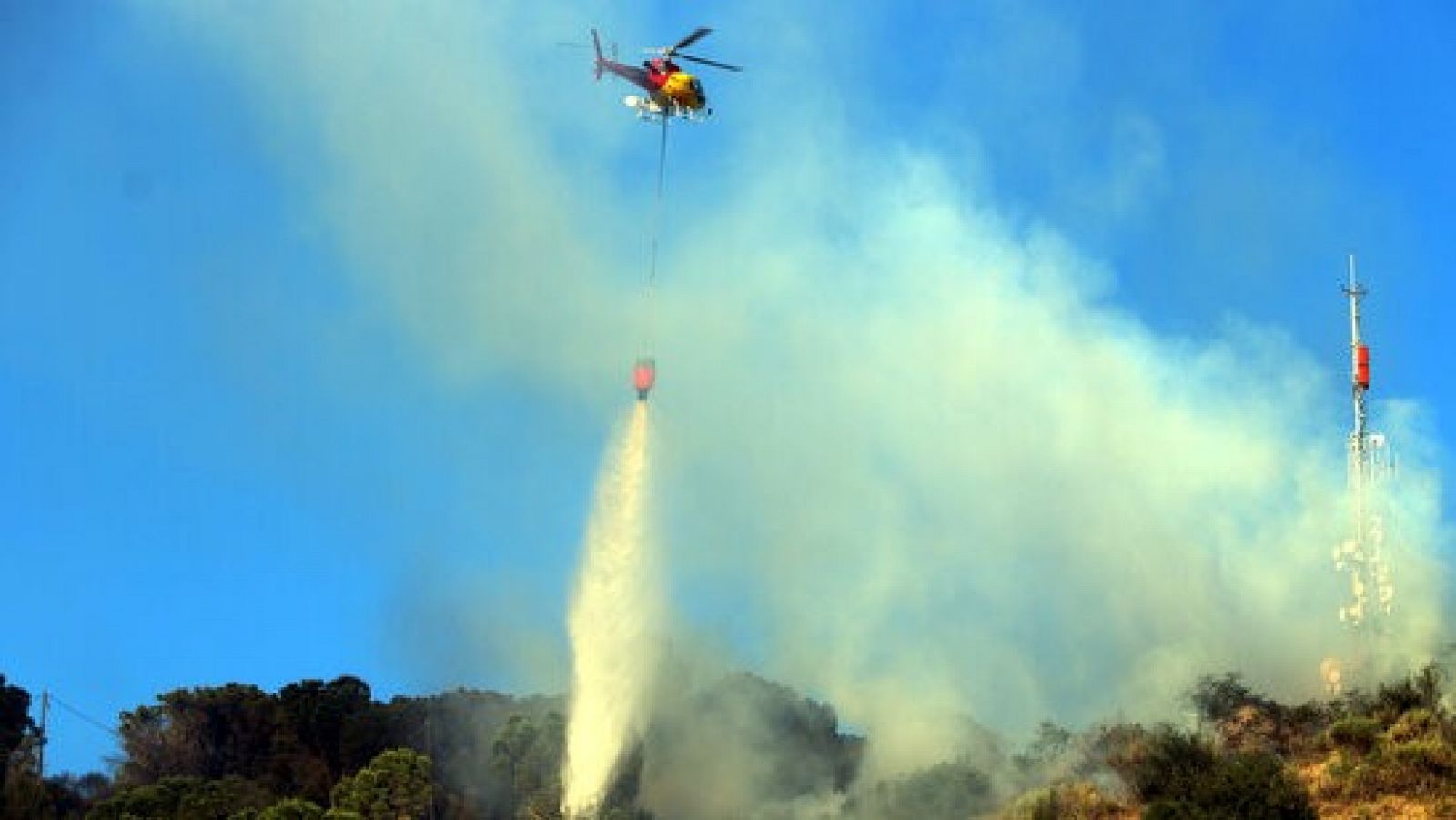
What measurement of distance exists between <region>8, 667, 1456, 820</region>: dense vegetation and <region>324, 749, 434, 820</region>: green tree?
0.37ft

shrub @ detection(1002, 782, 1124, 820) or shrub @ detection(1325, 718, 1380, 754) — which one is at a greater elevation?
shrub @ detection(1325, 718, 1380, 754)

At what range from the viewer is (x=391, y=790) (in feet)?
327

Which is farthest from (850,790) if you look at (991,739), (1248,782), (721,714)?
(1248,782)

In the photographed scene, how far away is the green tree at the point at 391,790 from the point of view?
322ft

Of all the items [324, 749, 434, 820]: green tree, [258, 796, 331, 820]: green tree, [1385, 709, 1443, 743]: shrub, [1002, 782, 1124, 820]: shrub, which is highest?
[324, 749, 434, 820]: green tree

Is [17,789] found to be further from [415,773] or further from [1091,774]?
[1091,774]

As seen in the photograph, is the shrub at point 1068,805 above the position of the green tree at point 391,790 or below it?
below

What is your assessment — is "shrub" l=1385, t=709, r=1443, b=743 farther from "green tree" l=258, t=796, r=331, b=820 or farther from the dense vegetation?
"green tree" l=258, t=796, r=331, b=820

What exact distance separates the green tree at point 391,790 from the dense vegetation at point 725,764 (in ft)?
0.37

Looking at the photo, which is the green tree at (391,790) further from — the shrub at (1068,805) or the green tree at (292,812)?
the shrub at (1068,805)

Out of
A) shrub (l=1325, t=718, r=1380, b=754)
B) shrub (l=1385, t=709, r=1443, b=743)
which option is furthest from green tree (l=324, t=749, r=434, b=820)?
shrub (l=1385, t=709, r=1443, b=743)

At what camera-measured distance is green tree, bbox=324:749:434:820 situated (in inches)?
3868

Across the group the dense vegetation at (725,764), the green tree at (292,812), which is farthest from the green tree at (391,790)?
the green tree at (292,812)

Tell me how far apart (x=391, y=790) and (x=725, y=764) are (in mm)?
32718
